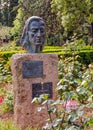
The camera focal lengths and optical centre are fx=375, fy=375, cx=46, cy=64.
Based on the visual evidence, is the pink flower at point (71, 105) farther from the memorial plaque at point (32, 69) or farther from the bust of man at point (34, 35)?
the bust of man at point (34, 35)

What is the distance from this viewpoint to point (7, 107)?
6.88 meters

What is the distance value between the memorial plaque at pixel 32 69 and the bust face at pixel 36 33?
36 cm

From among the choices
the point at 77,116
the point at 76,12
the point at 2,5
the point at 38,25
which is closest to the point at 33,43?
the point at 38,25

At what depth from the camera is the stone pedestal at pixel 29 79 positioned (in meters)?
5.37

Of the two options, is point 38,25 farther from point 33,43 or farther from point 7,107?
point 7,107

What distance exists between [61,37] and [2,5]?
11578mm

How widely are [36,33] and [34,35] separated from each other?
4 cm

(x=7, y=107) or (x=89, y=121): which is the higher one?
(x=89, y=121)

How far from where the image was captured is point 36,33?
18.5 ft

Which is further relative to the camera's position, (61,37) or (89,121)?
(61,37)

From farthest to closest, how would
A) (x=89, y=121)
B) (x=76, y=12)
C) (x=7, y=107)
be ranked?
(x=76, y=12), (x=7, y=107), (x=89, y=121)

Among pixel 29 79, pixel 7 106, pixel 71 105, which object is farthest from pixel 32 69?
pixel 7 106

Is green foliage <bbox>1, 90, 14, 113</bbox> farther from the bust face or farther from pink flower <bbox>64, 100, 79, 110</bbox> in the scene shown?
pink flower <bbox>64, 100, 79, 110</bbox>

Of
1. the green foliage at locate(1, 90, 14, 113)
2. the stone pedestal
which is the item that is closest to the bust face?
the stone pedestal
